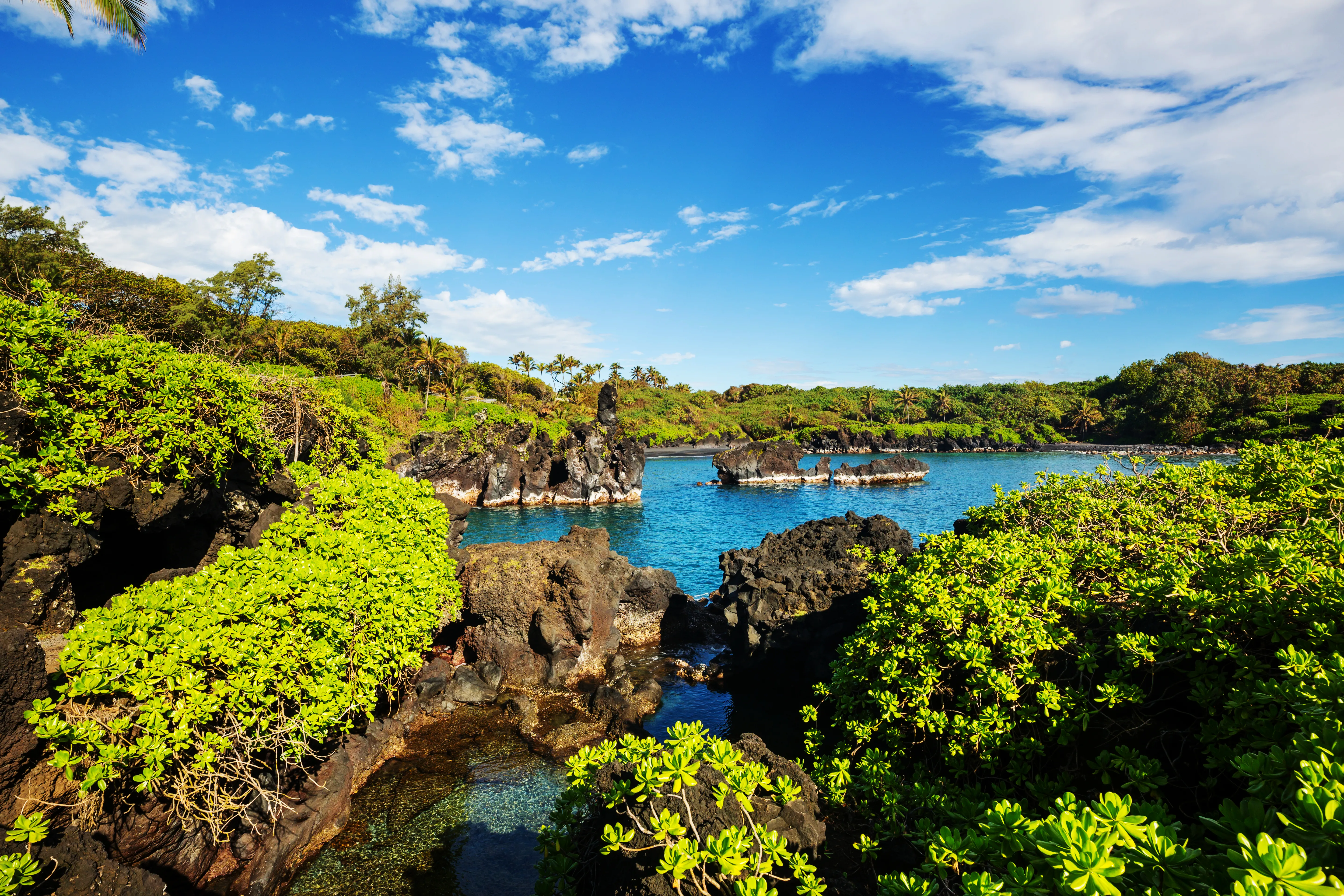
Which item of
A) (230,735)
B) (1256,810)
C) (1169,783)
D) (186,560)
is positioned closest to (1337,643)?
(1169,783)

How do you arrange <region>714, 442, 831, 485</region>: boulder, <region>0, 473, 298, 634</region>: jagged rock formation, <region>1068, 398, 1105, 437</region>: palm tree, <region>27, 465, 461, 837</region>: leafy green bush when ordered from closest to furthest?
<region>27, 465, 461, 837</region>: leafy green bush
<region>0, 473, 298, 634</region>: jagged rock formation
<region>714, 442, 831, 485</region>: boulder
<region>1068, 398, 1105, 437</region>: palm tree

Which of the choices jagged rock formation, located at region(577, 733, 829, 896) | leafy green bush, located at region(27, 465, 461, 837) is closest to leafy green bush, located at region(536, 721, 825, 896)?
jagged rock formation, located at region(577, 733, 829, 896)

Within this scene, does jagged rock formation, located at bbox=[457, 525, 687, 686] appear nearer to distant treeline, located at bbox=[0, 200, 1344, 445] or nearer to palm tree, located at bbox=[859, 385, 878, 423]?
distant treeline, located at bbox=[0, 200, 1344, 445]

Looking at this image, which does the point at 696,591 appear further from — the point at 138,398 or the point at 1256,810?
the point at 1256,810

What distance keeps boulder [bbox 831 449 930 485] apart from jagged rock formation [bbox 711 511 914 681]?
67.1 metres

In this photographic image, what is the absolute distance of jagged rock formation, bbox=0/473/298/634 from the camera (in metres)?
10.7

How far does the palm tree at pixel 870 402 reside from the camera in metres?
172

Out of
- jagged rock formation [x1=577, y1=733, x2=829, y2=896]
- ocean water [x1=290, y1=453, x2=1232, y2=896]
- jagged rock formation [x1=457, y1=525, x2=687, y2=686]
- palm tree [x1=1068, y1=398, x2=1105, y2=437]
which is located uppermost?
palm tree [x1=1068, y1=398, x2=1105, y2=437]

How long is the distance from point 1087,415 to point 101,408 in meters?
177

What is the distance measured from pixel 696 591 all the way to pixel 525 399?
9117 cm

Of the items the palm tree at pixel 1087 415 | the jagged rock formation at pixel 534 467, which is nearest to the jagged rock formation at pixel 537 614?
the jagged rock formation at pixel 534 467

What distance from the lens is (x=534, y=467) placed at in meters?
73.7

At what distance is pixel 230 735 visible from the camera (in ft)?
28.8

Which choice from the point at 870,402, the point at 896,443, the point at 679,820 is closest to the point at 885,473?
the point at 896,443
